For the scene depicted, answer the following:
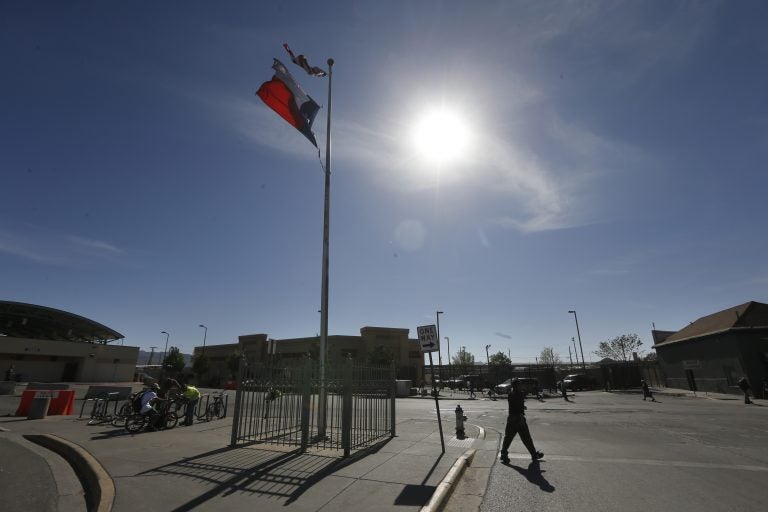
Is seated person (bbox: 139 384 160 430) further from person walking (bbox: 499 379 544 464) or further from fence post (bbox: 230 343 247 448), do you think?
person walking (bbox: 499 379 544 464)

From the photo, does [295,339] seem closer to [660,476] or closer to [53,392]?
[53,392]

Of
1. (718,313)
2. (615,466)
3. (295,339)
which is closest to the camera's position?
(615,466)

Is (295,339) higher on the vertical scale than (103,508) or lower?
higher

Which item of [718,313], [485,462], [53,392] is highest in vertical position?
[718,313]

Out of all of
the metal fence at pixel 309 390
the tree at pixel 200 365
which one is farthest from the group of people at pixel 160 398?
the tree at pixel 200 365

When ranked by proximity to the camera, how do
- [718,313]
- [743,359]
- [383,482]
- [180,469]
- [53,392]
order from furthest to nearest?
1. [718,313]
2. [743,359]
3. [53,392]
4. [180,469]
5. [383,482]

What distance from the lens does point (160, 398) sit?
12164mm

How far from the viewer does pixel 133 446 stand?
8867mm

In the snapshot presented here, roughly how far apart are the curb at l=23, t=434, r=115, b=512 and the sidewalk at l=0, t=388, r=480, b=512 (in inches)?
4.7

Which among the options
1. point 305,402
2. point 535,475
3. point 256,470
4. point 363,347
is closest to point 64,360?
point 363,347

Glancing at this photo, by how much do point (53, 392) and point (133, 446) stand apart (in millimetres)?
11318

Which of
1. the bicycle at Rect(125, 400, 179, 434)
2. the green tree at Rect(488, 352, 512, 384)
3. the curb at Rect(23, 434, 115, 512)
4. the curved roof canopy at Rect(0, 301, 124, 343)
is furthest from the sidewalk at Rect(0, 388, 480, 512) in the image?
the curved roof canopy at Rect(0, 301, 124, 343)

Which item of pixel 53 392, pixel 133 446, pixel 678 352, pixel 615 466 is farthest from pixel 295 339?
pixel 615 466

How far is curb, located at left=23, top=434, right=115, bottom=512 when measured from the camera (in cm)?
516
